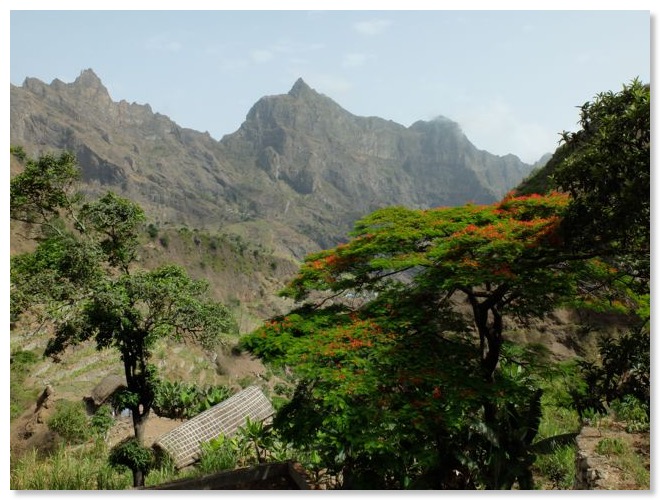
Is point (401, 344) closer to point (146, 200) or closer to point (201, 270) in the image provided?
point (201, 270)

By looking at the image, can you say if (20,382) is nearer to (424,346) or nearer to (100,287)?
(100,287)

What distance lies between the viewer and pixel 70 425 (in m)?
18.2

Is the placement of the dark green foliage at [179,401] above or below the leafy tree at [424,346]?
below

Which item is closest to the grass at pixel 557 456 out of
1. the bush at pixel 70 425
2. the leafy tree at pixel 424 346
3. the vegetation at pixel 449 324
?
the vegetation at pixel 449 324

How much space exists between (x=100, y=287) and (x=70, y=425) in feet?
28.7

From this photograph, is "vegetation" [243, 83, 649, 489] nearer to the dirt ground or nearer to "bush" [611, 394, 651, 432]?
"bush" [611, 394, 651, 432]

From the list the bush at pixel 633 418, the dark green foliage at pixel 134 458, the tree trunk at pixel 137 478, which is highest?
the bush at pixel 633 418

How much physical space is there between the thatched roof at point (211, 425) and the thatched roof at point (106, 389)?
7.90m

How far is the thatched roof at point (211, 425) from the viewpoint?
14228 mm

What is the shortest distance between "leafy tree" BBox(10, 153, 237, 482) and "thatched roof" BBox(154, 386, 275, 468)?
138 centimetres

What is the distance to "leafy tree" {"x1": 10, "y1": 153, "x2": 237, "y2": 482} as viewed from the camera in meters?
12.1

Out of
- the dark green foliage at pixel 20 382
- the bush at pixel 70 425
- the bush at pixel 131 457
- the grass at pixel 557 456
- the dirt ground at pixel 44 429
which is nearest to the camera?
the grass at pixel 557 456

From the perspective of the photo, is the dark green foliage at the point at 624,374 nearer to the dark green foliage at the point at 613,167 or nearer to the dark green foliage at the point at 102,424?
the dark green foliage at the point at 613,167

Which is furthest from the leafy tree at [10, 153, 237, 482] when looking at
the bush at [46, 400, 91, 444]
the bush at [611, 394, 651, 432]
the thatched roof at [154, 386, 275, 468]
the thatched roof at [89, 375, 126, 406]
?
the thatched roof at [89, 375, 126, 406]
